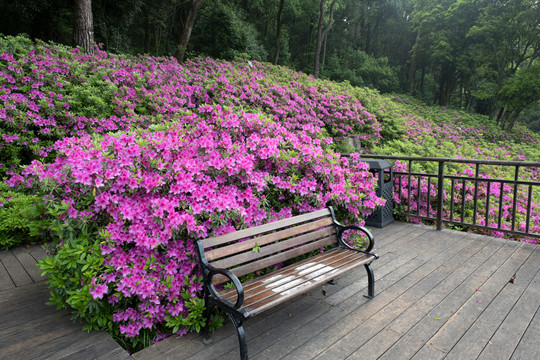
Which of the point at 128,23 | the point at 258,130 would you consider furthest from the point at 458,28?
the point at 258,130

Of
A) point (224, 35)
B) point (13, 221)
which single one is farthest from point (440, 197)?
point (224, 35)

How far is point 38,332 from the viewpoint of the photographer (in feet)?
7.33

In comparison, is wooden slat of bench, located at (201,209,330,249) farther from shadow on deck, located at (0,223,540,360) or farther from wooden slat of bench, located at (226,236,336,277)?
shadow on deck, located at (0,223,540,360)

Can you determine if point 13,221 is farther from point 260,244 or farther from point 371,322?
point 371,322

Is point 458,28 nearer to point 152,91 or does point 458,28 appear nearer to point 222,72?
point 222,72

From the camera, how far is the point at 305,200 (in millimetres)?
3182

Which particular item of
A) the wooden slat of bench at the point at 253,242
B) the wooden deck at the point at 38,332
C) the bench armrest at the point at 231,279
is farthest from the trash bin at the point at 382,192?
the wooden deck at the point at 38,332

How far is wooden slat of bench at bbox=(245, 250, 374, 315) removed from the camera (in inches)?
76.9

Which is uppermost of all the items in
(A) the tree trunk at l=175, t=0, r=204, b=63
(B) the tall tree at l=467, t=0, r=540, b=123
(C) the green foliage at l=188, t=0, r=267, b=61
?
(B) the tall tree at l=467, t=0, r=540, b=123

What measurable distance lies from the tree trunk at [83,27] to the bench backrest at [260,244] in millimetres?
7226

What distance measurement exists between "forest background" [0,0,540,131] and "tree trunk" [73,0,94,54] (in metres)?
0.16

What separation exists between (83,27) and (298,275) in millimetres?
7935

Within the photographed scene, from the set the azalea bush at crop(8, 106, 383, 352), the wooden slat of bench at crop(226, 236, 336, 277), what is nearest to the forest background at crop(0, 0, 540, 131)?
the azalea bush at crop(8, 106, 383, 352)

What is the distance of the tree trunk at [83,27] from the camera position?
7434 millimetres
